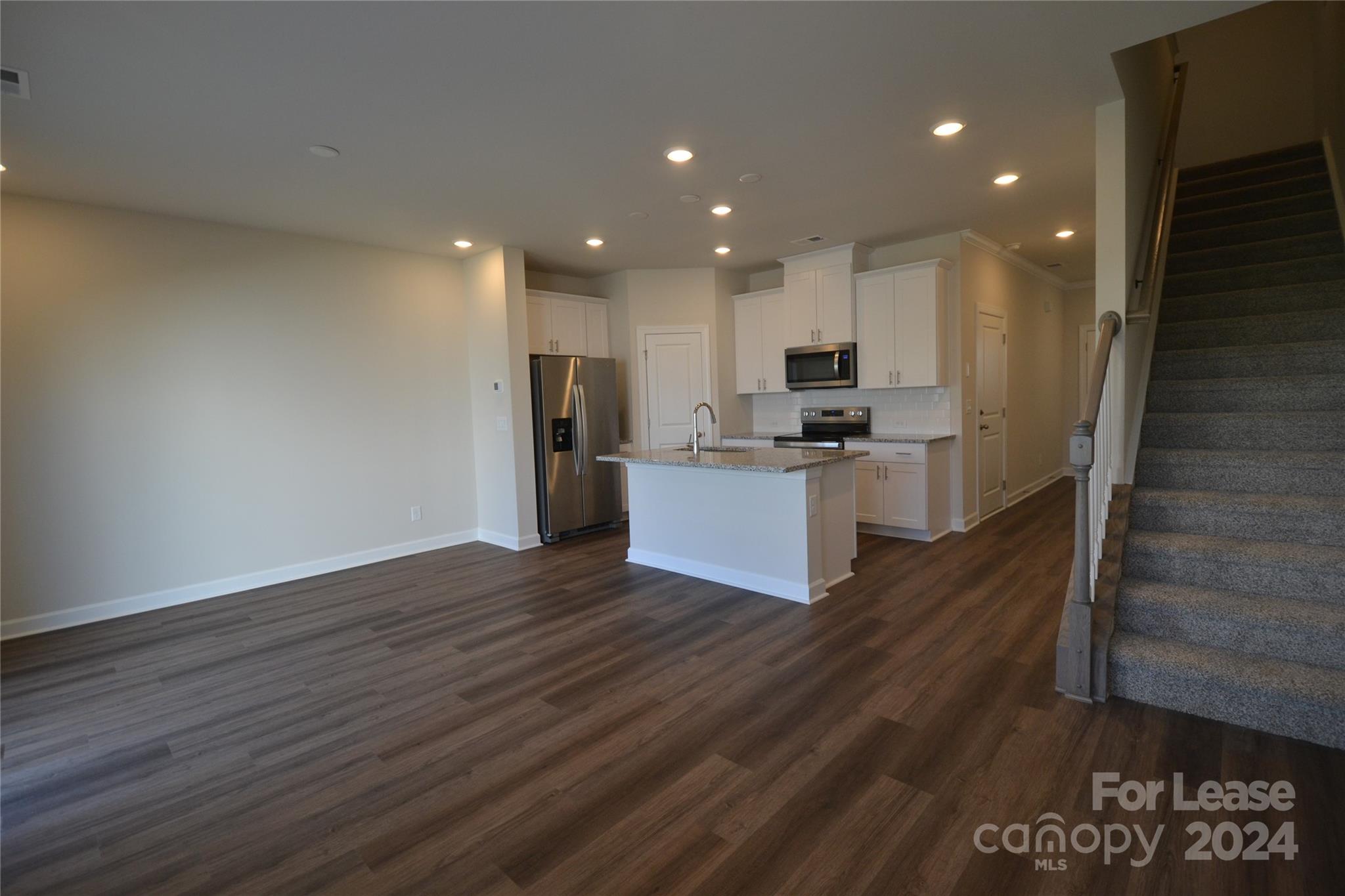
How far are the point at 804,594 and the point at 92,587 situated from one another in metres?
4.72

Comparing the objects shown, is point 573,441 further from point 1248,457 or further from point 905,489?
point 1248,457

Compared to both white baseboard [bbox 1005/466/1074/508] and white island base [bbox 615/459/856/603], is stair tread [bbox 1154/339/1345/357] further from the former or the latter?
white baseboard [bbox 1005/466/1074/508]

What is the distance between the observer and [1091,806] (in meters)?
1.88

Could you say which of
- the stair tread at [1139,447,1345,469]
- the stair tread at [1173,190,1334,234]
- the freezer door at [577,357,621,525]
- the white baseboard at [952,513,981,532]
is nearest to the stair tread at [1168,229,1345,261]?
the stair tread at [1173,190,1334,234]

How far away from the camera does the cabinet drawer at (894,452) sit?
17.0 feet

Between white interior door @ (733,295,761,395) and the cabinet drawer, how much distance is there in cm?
150

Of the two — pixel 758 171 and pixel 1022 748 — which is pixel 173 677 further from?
pixel 758 171

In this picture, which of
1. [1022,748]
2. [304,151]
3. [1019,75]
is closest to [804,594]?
[1022,748]

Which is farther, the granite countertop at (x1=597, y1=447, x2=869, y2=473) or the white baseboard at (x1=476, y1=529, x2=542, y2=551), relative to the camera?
the white baseboard at (x1=476, y1=529, x2=542, y2=551)

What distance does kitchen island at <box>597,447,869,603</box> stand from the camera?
3846mm

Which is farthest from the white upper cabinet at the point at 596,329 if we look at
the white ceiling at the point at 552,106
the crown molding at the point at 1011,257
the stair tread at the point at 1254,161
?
the stair tread at the point at 1254,161

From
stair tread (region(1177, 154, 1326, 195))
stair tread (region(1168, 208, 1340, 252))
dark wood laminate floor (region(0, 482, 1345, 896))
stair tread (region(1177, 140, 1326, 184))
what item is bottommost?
dark wood laminate floor (region(0, 482, 1345, 896))

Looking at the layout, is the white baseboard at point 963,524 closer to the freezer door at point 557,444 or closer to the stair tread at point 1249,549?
the stair tread at point 1249,549

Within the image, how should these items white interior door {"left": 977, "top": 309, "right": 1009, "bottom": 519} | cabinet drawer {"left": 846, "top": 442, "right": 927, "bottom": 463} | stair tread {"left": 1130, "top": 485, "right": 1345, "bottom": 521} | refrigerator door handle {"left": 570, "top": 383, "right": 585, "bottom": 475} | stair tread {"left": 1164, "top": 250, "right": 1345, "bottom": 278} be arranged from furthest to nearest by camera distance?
refrigerator door handle {"left": 570, "top": 383, "right": 585, "bottom": 475}, white interior door {"left": 977, "top": 309, "right": 1009, "bottom": 519}, cabinet drawer {"left": 846, "top": 442, "right": 927, "bottom": 463}, stair tread {"left": 1164, "top": 250, "right": 1345, "bottom": 278}, stair tread {"left": 1130, "top": 485, "right": 1345, "bottom": 521}
